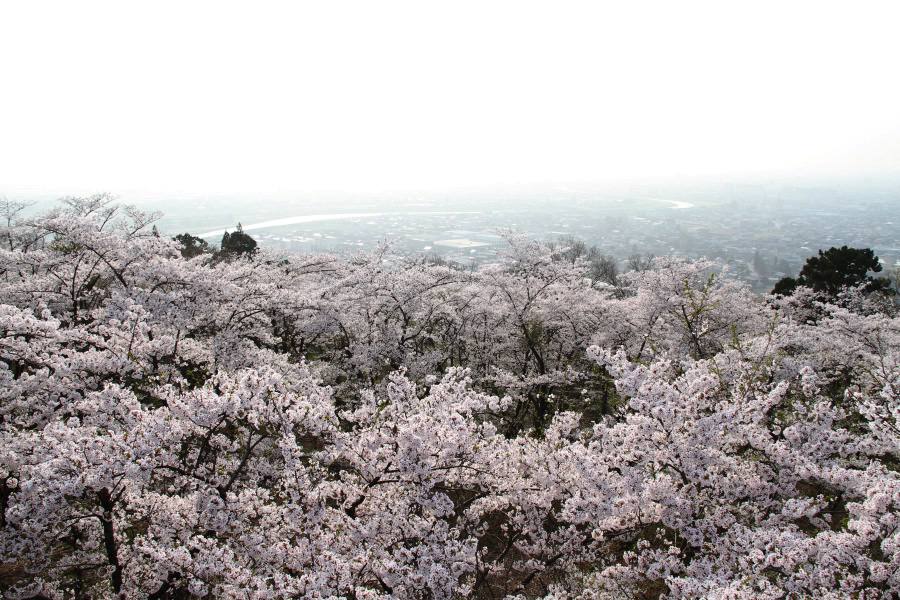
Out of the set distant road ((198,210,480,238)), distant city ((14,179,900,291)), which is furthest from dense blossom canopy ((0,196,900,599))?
distant road ((198,210,480,238))

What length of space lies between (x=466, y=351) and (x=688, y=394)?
11.6 m

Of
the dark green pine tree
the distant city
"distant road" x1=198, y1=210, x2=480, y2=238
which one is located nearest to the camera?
the dark green pine tree

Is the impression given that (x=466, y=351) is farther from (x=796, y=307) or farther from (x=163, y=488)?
(x=796, y=307)

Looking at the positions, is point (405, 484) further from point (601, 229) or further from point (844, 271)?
point (601, 229)

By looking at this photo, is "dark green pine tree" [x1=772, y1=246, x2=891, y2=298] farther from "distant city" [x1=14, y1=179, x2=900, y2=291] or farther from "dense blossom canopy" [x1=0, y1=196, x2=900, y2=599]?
"distant city" [x1=14, y1=179, x2=900, y2=291]

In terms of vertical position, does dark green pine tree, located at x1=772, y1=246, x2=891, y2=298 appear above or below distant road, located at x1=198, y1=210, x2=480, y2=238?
below

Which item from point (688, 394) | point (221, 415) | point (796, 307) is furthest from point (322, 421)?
point (796, 307)

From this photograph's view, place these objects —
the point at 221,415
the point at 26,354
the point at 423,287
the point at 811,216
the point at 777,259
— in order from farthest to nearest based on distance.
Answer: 1. the point at 811,216
2. the point at 777,259
3. the point at 423,287
4. the point at 26,354
5. the point at 221,415

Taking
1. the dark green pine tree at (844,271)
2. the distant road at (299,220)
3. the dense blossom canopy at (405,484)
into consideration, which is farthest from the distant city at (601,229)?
the dense blossom canopy at (405,484)

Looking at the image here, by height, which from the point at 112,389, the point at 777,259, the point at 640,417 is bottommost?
the point at 777,259

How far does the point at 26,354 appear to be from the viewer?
7273mm

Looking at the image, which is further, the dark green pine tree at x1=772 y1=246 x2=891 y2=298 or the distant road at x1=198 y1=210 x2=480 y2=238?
the distant road at x1=198 y1=210 x2=480 y2=238

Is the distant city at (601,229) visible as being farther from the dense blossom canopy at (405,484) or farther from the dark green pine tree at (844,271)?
the dense blossom canopy at (405,484)

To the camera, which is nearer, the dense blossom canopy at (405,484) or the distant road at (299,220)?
the dense blossom canopy at (405,484)
